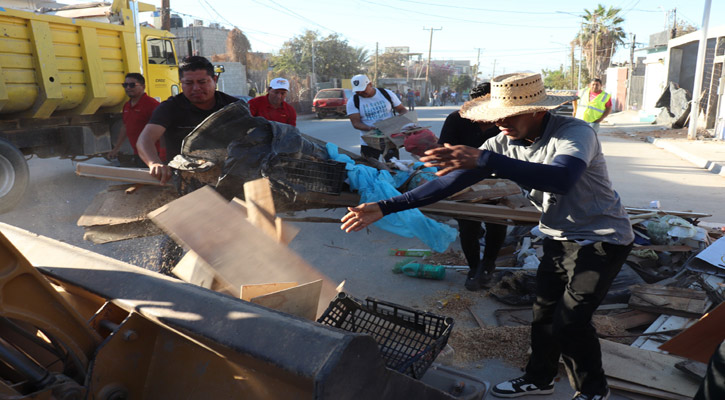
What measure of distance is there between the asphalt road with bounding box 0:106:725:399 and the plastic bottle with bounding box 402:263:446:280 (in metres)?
0.06

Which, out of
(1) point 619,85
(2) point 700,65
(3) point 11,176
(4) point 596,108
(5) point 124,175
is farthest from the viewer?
(1) point 619,85

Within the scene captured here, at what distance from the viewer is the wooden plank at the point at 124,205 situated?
3.92 metres

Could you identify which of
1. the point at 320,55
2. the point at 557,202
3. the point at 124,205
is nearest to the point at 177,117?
the point at 124,205

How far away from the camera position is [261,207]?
3.14 metres

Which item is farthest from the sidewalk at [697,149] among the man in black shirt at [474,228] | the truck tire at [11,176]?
the truck tire at [11,176]

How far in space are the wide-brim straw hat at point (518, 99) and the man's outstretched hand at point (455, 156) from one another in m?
0.35

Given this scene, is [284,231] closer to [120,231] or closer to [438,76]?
[120,231]

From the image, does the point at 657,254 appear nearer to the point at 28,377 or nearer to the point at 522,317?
the point at 522,317

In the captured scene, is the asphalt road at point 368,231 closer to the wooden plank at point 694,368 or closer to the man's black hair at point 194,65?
the wooden plank at point 694,368

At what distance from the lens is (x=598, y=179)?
2.50 metres

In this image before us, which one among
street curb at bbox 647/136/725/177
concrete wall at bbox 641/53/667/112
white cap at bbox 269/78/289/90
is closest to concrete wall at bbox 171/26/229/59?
concrete wall at bbox 641/53/667/112

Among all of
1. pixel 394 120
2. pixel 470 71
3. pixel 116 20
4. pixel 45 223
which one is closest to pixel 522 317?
pixel 394 120

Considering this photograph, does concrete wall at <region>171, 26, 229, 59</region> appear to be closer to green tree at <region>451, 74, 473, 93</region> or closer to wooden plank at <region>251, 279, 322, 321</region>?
wooden plank at <region>251, 279, 322, 321</region>

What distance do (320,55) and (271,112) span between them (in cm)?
4380
